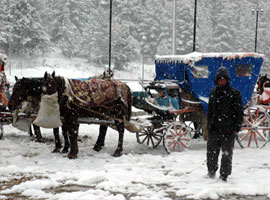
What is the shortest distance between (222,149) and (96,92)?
11.3 ft

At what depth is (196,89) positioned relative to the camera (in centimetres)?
988

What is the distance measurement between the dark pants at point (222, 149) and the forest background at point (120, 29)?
33580 millimetres

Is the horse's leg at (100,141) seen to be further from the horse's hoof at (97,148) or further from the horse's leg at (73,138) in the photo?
the horse's leg at (73,138)

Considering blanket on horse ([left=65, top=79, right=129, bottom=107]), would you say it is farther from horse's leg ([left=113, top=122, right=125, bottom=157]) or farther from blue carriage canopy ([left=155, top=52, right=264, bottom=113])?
blue carriage canopy ([left=155, top=52, right=264, bottom=113])

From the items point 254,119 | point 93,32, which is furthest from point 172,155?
point 93,32

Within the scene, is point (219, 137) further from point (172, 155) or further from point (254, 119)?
point (254, 119)

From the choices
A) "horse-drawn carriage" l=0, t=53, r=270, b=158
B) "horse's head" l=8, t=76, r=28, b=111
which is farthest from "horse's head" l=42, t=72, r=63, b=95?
"horse-drawn carriage" l=0, t=53, r=270, b=158

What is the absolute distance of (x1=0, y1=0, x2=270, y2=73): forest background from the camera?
42.2 metres

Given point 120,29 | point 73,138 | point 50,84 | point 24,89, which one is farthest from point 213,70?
point 120,29

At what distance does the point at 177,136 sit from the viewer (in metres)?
9.38

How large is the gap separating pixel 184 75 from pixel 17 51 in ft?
121

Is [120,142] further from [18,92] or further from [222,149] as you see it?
[222,149]

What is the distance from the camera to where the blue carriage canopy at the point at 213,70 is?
966 centimetres

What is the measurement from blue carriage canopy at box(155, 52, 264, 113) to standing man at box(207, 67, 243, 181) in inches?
130
